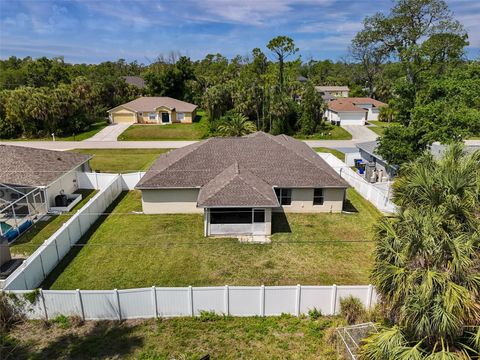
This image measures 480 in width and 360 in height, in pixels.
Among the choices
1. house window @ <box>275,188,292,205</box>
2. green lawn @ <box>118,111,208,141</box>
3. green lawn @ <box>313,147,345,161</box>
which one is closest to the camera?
house window @ <box>275,188,292,205</box>

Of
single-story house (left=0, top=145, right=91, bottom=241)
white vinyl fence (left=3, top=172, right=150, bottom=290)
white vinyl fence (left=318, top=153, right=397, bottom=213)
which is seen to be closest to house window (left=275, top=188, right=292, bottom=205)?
white vinyl fence (left=318, top=153, right=397, bottom=213)

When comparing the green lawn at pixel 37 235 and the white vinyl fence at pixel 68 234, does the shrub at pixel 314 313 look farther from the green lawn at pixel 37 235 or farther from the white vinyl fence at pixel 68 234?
the green lawn at pixel 37 235

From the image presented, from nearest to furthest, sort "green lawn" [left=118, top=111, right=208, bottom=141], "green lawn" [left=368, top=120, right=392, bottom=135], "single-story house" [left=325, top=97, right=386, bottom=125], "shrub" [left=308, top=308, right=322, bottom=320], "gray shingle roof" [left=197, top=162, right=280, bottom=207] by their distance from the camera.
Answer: "shrub" [left=308, top=308, right=322, bottom=320] < "gray shingle roof" [left=197, top=162, right=280, bottom=207] < "green lawn" [left=118, top=111, right=208, bottom=141] < "green lawn" [left=368, top=120, right=392, bottom=135] < "single-story house" [left=325, top=97, right=386, bottom=125]

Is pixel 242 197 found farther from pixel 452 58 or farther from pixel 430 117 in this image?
pixel 452 58

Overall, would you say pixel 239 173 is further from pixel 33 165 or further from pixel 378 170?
pixel 33 165

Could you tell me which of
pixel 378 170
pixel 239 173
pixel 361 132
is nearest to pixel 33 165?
pixel 239 173

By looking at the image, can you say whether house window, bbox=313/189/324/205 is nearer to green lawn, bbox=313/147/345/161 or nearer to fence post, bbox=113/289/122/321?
fence post, bbox=113/289/122/321

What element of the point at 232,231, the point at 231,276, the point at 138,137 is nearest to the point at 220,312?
the point at 231,276
